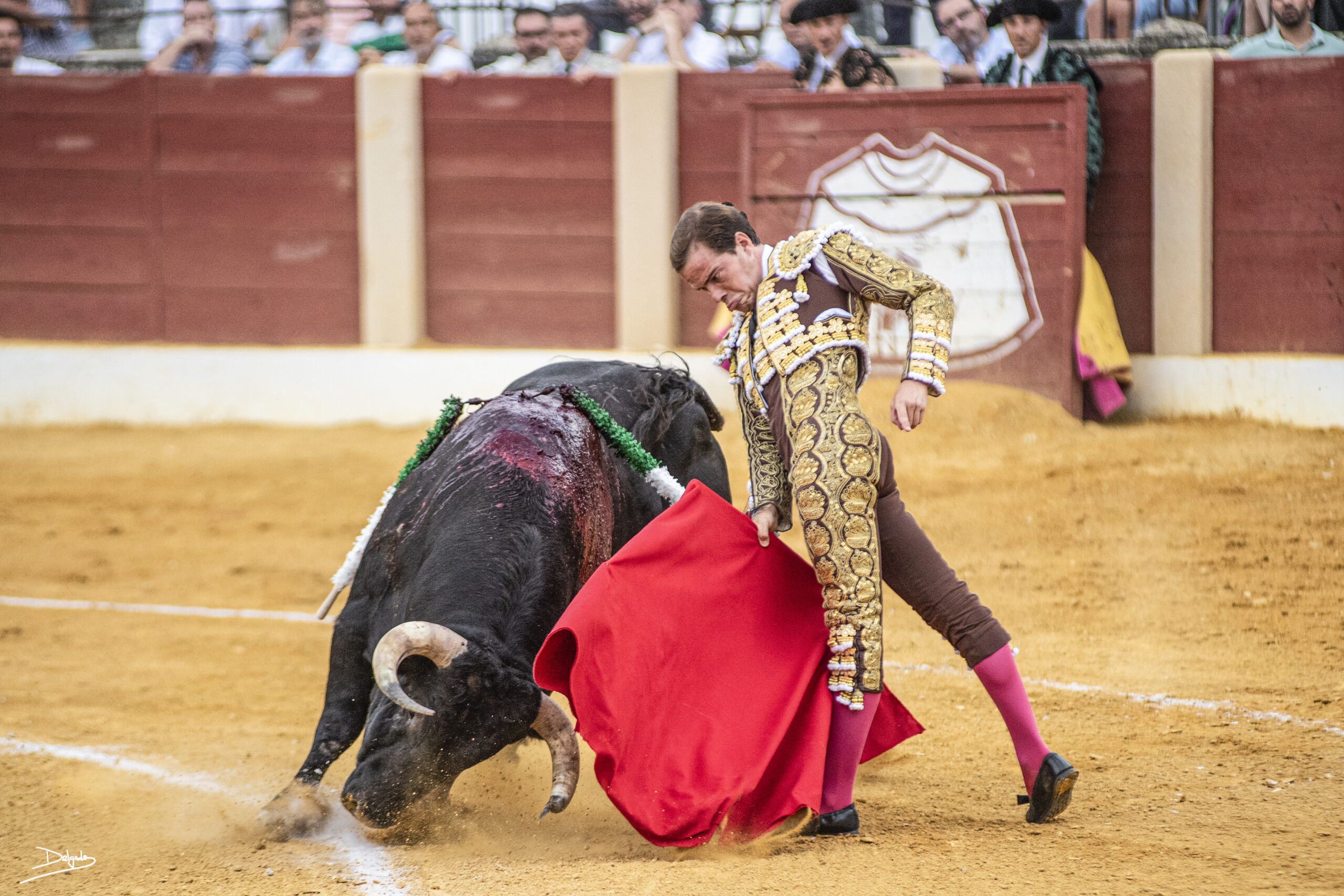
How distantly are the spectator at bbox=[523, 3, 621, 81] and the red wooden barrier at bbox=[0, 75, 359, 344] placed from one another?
3.65 ft

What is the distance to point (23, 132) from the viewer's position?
8.00 m

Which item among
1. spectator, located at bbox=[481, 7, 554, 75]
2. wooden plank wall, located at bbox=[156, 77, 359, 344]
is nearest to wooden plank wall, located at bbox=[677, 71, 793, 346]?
spectator, located at bbox=[481, 7, 554, 75]

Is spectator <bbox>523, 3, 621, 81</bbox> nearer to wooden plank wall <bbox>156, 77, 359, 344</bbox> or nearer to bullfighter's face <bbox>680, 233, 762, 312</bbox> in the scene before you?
wooden plank wall <bbox>156, 77, 359, 344</bbox>

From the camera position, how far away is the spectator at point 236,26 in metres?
8.49

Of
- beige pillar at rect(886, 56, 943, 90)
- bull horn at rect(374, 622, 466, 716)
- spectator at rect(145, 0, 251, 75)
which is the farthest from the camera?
spectator at rect(145, 0, 251, 75)

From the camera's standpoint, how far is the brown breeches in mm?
2445

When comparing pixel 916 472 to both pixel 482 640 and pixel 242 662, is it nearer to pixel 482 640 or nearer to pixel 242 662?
pixel 242 662

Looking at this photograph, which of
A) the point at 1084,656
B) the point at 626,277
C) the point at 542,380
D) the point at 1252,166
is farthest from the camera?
the point at 626,277

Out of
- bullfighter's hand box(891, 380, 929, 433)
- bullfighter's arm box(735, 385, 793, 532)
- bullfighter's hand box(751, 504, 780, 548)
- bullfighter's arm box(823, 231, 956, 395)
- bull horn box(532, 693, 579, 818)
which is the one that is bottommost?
bull horn box(532, 693, 579, 818)

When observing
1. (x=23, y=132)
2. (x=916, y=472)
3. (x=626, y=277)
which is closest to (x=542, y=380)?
(x=916, y=472)

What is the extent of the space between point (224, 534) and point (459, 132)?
2872 mm

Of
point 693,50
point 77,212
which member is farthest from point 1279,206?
point 77,212

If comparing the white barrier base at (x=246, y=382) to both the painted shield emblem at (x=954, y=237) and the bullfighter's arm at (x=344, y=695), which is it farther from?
the bullfighter's arm at (x=344, y=695)

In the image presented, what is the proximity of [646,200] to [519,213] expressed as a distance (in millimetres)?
763
